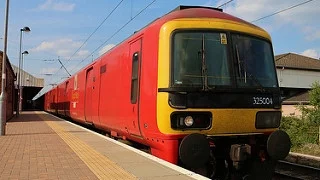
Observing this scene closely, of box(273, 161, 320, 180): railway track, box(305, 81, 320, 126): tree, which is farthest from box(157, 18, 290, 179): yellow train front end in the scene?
box(305, 81, 320, 126): tree

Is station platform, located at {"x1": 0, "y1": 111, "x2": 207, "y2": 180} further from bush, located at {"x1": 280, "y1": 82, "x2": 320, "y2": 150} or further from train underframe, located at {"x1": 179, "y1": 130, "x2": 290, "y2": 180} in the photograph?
bush, located at {"x1": 280, "y1": 82, "x2": 320, "y2": 150}

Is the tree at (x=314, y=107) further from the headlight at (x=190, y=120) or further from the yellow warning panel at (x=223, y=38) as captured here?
the headlight at (x=190, y=120)

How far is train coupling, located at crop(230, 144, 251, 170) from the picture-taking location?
7.01 meters

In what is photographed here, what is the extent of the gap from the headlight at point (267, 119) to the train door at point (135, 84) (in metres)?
2.28

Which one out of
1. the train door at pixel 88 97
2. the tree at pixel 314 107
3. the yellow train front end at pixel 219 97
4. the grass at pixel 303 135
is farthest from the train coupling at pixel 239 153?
the tree at pixel 314 107

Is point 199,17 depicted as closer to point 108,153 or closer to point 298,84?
point 108,153

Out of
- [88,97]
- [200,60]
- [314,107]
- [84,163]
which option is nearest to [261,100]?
[200,60]

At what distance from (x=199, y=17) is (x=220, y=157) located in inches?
102

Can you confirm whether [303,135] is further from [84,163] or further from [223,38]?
[84,163]

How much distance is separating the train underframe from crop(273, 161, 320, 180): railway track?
276 centimetres

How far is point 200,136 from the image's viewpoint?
6656mm

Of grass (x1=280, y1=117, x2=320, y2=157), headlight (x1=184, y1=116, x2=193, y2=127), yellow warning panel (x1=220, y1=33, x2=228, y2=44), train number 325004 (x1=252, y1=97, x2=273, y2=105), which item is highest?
yellow warning panel (x1=220, y1=33, x2=228, y2=44)

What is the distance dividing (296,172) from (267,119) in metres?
4.27

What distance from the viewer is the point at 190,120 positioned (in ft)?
22.3
